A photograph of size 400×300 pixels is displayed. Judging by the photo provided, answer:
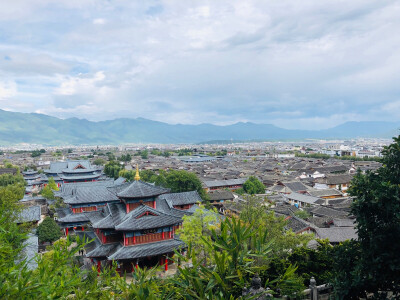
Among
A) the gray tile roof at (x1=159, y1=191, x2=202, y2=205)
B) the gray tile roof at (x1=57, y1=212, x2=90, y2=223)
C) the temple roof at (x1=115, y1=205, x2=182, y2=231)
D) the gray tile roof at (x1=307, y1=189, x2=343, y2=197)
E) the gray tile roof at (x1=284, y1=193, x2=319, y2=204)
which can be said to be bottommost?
the gray tile roof at (x1=284, y1=193, x2=319, y2=204)

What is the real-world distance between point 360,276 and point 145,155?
121325mm

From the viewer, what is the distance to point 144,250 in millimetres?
18250

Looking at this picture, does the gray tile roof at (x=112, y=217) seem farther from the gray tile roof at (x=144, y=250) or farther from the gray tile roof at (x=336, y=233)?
the gray tile roof at (x=336, y=233)

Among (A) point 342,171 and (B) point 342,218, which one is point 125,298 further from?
(A) point 342,171

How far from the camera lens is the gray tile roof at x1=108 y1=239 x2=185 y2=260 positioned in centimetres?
1747

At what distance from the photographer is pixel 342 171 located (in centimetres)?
6900

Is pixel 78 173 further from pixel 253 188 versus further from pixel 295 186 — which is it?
pixel 295 186

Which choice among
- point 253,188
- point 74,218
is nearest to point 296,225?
point 253,188

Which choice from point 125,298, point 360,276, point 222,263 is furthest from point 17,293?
point 360,276

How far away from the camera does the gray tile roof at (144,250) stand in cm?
1747

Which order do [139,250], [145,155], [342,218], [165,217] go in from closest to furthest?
[139,250] → [165,217] → [342,218] → [145,155]

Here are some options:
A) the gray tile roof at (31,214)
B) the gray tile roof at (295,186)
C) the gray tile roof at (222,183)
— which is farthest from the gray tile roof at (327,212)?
the gray tile roof at (31,214)

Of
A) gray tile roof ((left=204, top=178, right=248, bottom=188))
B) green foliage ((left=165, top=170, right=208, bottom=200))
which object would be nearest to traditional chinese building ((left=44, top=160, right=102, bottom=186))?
green foliage ((left=165, top=170, right=208, bottom=200))

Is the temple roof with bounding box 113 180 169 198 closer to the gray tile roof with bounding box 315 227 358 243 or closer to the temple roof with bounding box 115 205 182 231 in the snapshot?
the temple roof with bounding box 115 205 182 231
